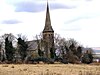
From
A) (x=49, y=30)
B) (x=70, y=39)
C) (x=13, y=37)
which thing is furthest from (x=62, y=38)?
(x=49, y=30)

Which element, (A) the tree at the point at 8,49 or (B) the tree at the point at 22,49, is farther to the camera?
(B) the tree at the point at 22,49

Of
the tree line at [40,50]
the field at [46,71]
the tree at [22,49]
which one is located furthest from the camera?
the tree at [22,49]

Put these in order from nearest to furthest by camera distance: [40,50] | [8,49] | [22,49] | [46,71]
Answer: [46,71], [8,49], [22,49], [40,50]

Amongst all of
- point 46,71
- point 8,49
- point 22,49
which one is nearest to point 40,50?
point 22,49

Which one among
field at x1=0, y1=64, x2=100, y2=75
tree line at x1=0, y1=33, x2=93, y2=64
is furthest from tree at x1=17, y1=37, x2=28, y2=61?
field at x1=0, y1=64, x2=100, y2=75

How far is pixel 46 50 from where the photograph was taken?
5108 inches

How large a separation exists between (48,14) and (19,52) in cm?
5945

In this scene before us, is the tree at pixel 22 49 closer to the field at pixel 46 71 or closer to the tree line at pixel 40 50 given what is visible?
the tree line at pixel 40 50

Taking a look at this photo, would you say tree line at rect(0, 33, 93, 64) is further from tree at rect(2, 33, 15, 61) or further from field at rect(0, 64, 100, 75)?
field at rect(0, 64, 100, 75)

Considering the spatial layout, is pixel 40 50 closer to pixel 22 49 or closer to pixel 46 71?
pixel 22 49

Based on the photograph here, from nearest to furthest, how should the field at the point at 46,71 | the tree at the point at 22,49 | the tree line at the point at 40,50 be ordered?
the field at the point at 46,71 → the tree line at the point at 40,50 → the tree at the point at 22,49

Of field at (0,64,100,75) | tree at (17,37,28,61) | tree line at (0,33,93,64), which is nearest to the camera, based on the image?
field at (0,64,100,75)

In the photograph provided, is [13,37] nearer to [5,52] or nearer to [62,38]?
[5,52]

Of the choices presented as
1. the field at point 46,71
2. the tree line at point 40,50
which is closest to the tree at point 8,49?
the tree line at point 40,50
